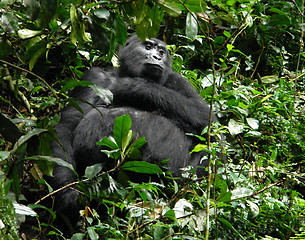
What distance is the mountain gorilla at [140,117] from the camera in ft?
11.2

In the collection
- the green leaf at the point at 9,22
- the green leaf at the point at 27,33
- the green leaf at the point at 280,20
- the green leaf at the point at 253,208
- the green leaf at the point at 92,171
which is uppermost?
the green leaf at the point at 9,22

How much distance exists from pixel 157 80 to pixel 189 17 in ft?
5.07

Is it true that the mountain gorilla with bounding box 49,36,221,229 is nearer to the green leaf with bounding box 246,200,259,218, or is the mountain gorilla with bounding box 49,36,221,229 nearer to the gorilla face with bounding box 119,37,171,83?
the gorilla face with bounding box 119,37,171,83

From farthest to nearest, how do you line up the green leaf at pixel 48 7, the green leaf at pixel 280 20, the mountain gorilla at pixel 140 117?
the green leaf at pixel 280 20 < the mountain gorilla at pixel 140 117 < the green leaf at pixel 48 7

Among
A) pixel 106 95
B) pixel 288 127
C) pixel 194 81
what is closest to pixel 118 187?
pixel 106 95

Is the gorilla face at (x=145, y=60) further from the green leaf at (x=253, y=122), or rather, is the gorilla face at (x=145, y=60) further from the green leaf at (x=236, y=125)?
the green leaf at (x=253, y=122)

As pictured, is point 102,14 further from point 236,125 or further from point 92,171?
point 236,125

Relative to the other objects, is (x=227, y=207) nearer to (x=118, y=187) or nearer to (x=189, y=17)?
(x=118, y=187)

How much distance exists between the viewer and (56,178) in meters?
3.27

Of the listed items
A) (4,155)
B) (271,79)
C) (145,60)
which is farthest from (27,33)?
(271,79)

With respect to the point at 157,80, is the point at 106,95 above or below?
above

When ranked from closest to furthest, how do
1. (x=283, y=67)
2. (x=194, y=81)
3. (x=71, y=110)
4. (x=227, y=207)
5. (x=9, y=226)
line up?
(x=9, y=226) → (x=227, y=207) → (x=71, y=110) → (x=194, y=81) → (x=283, y=67)

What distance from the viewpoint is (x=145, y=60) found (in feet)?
13.0

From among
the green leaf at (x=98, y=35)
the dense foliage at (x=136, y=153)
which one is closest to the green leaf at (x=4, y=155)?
the dense foliage at (x=136, y=153)
